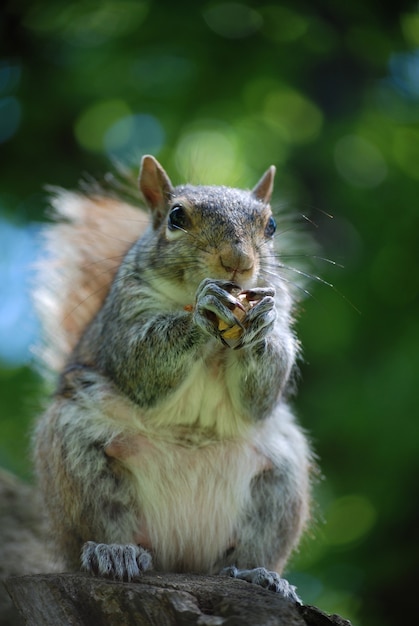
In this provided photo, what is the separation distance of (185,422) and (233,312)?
566 millimetres

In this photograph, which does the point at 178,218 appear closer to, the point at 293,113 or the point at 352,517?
the point at 293,113

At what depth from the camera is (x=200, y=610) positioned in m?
2.35

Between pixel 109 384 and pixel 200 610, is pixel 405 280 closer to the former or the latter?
pixel 109 384

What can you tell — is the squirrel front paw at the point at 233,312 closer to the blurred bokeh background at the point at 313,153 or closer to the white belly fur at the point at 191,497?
the white belly fur at the point at 191,497

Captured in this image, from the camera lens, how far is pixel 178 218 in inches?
130

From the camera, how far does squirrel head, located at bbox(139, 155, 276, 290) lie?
10.2ft

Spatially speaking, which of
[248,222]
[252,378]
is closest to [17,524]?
[252,378]

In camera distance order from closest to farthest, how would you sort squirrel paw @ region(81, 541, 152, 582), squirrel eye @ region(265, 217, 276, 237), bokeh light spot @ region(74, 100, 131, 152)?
squirrel paw @ region(81, 541, 152, 582)
squirrel eye @ region(265, 217, 276, 237)
bokeh light spot @ region(74, 100, 131, 152)

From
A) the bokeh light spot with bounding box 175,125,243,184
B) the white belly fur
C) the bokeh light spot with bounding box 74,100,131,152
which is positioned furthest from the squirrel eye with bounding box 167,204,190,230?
the bokeh light spot with bounding box 74,100,131,152

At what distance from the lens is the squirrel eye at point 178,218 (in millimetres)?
3270

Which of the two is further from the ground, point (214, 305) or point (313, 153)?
point (313, 153)

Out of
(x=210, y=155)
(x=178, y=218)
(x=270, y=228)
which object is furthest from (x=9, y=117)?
(x=270, y=228)

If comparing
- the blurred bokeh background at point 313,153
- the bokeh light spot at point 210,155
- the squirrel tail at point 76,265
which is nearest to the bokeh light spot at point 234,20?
the blurred bokeh background at point 313,153

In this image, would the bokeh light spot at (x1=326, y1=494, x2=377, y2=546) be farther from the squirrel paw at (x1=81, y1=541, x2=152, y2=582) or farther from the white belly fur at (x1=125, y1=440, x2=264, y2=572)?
the squirrel paw at (x1=81, y1=541, x2=152, y2=582)
